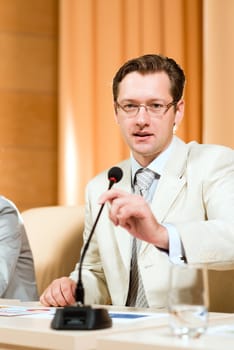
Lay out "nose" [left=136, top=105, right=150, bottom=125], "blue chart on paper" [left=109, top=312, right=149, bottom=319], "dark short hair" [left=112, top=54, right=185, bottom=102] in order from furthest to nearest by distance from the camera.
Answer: "dark short hair" [left=112, top=54, right=185, bottom=102], "nose" [left=136, top=105, right=150, bottom=125], "blue chart on paper" [left=109, top=312, right=149, bottom=319]

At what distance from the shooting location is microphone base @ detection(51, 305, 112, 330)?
169cm

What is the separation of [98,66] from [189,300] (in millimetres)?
3072

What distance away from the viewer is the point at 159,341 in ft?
4.83

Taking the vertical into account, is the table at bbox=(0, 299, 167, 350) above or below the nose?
below

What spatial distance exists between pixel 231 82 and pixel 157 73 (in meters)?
1.30

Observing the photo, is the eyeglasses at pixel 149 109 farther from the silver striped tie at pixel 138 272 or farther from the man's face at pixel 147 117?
the silver striped tie at pixel 138 272

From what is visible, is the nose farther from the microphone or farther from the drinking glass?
the drinking glass

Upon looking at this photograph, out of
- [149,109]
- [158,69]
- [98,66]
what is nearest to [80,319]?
[149,109]

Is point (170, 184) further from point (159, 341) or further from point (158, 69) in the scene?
point (159, 341)

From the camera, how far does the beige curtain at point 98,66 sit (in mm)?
4391

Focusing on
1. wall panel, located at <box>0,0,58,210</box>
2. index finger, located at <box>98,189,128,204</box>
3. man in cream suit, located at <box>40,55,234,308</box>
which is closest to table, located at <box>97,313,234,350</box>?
index finger, located at <box>98,189,128,204</box>

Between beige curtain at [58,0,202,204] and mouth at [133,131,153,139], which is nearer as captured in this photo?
mouth at [133,131,153,139]

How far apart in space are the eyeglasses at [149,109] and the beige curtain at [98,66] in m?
1.67

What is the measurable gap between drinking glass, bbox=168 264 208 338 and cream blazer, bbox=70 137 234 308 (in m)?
0.89
